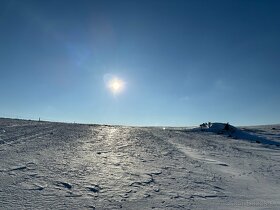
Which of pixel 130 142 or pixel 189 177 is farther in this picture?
pixel 130 142

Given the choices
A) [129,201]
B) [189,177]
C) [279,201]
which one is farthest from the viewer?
[189,177]

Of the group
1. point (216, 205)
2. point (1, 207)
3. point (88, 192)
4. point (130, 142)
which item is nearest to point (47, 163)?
point (88, 192)

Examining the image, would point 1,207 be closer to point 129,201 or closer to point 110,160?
point 129,201

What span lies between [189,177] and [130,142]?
683 cm

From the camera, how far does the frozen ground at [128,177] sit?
7.46 m

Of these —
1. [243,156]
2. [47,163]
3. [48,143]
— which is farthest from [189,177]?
[48,143]

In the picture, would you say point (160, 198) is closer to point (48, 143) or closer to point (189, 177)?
point (189, 177)

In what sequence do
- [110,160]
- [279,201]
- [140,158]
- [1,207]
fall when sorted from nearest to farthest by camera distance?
[1,207], [279,201], [110,160], [140,158]

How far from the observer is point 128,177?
9.50 meters

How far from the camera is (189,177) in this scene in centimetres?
1005

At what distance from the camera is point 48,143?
1454cm

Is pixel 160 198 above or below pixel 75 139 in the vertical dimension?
below

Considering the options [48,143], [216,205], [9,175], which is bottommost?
[216,205]

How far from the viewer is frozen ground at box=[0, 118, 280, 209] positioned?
7465 mm
